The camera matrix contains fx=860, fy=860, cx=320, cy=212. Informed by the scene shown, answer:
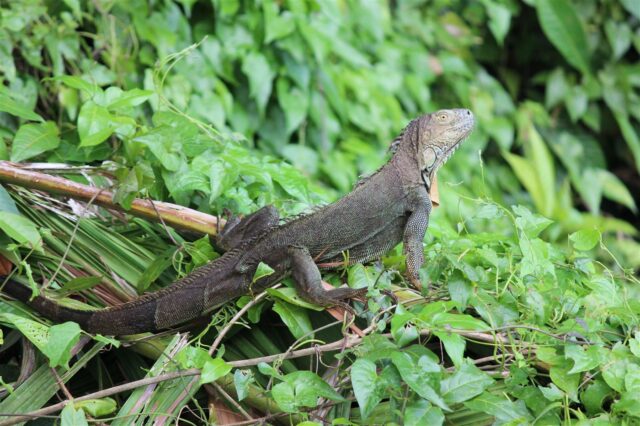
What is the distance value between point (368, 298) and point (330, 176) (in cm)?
310

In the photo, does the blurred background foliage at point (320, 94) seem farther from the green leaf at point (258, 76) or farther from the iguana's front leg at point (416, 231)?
the iguana's front leg at point (416, 231)

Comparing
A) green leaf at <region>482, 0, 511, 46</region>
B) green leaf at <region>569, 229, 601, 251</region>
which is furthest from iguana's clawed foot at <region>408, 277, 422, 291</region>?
green leaf at <region>482, 0, 511, 46</region>

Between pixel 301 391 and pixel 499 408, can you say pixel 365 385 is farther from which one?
pixel 499 408

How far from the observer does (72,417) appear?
2.11m

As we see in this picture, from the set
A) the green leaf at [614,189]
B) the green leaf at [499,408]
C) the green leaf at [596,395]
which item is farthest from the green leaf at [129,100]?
the green leaf at [614,189]

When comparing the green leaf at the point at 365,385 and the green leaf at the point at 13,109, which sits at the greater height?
the green leaf at the point at 13,109

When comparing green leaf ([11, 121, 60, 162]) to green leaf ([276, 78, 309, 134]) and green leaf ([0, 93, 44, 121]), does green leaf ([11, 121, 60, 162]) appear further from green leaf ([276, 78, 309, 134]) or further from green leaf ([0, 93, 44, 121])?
green leaf ([276, 78, 309, 134])

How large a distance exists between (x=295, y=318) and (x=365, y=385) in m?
0.49

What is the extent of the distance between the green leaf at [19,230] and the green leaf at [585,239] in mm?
1557

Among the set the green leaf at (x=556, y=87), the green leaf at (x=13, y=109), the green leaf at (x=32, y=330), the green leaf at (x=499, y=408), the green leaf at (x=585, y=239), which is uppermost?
the green leaf at (x=13, y=109)

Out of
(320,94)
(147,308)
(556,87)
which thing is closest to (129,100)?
(147,308)

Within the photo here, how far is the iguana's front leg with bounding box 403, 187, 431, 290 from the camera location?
109 inches

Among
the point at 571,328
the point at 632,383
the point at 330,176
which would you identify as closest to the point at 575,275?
the point at 571,328

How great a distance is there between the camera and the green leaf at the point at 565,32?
23.2 feet
